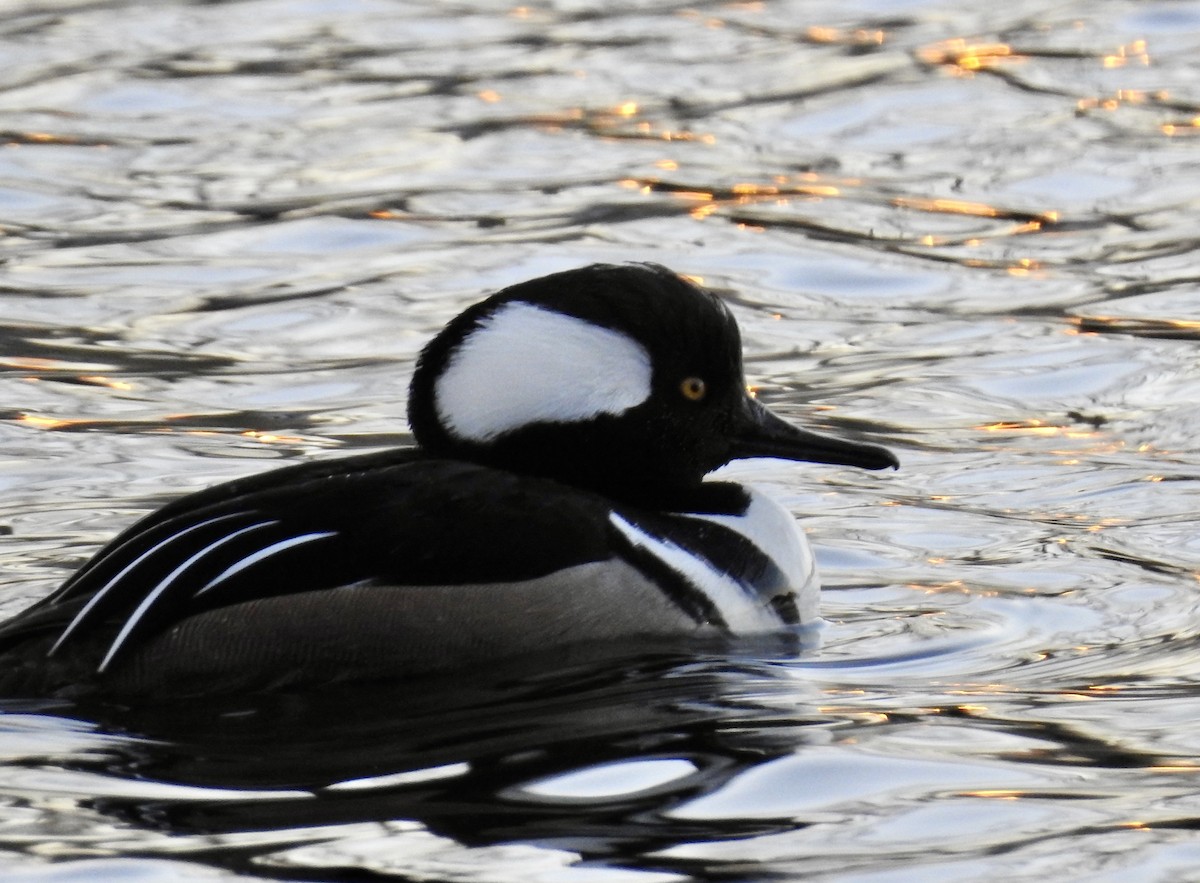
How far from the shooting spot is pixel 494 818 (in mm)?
4406

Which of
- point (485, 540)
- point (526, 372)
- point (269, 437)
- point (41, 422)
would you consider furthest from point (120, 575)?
point (41, 422)

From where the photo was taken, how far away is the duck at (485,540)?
5.10 meters

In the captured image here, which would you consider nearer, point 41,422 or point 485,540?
point 485,540

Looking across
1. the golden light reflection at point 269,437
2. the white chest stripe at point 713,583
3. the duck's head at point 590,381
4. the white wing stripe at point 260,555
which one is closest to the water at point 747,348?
the golden light reflection at point 269,437

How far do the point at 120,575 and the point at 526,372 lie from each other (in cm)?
104

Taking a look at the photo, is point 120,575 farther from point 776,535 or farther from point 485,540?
point 776,535

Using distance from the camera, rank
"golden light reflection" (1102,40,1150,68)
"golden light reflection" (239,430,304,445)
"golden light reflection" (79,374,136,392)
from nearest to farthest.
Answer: "golden light reflection" (239,430,304,445) → "golden light reflection" (79,374,136,392) → "golden light reflection" (1102,40,1150,68)

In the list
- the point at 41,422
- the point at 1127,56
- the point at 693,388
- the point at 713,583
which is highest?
the point at 1127,56

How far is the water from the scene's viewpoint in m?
4.47

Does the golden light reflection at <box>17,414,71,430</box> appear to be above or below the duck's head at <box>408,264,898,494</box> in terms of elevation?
below

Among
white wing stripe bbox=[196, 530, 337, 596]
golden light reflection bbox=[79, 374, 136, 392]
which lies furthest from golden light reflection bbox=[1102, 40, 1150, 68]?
white wing stripe bbox=[196, 530, 337, 596]

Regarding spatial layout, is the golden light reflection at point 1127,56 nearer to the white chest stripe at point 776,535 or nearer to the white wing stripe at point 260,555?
the white chest stripe at point 776,535

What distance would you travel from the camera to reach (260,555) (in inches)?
202

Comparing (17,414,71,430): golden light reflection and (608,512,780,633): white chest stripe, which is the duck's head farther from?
(17,414,71,430): golden light reflection
